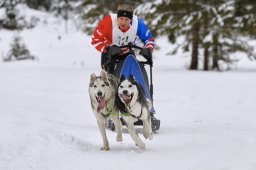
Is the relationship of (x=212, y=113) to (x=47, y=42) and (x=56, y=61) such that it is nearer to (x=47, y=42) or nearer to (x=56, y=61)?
(x=56, y=61)

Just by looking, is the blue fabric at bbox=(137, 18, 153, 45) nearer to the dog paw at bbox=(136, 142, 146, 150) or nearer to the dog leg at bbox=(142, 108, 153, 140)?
the dog leg at bbox=(142, 108, 153, 140)

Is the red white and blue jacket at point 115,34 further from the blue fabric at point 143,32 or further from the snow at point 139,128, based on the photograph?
the snow at point 139,128

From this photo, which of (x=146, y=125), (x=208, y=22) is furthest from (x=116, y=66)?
(x=208, y=22)

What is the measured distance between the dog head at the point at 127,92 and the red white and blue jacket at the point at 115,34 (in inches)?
42.6

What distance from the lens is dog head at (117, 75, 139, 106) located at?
546 centimetres

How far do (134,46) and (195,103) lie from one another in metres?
5.26

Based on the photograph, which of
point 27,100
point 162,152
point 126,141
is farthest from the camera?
point 27,100

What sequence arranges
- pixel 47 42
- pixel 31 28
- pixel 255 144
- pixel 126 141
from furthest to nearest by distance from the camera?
pixel 31 28 < pixel 47 42 < pixel 126 141 < pixel 255 144

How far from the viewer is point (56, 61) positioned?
29.9 metres

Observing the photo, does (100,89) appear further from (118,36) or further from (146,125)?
(118,36)

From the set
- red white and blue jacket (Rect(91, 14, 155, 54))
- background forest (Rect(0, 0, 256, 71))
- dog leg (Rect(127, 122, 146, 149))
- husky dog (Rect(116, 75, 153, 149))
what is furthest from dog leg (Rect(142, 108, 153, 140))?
background forest (Rect(0, 0, 256, 71))

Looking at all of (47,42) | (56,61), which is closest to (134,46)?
(56,61)

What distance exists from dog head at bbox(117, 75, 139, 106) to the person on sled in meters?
0.94

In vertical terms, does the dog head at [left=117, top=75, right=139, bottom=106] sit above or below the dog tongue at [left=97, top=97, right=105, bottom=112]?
above
